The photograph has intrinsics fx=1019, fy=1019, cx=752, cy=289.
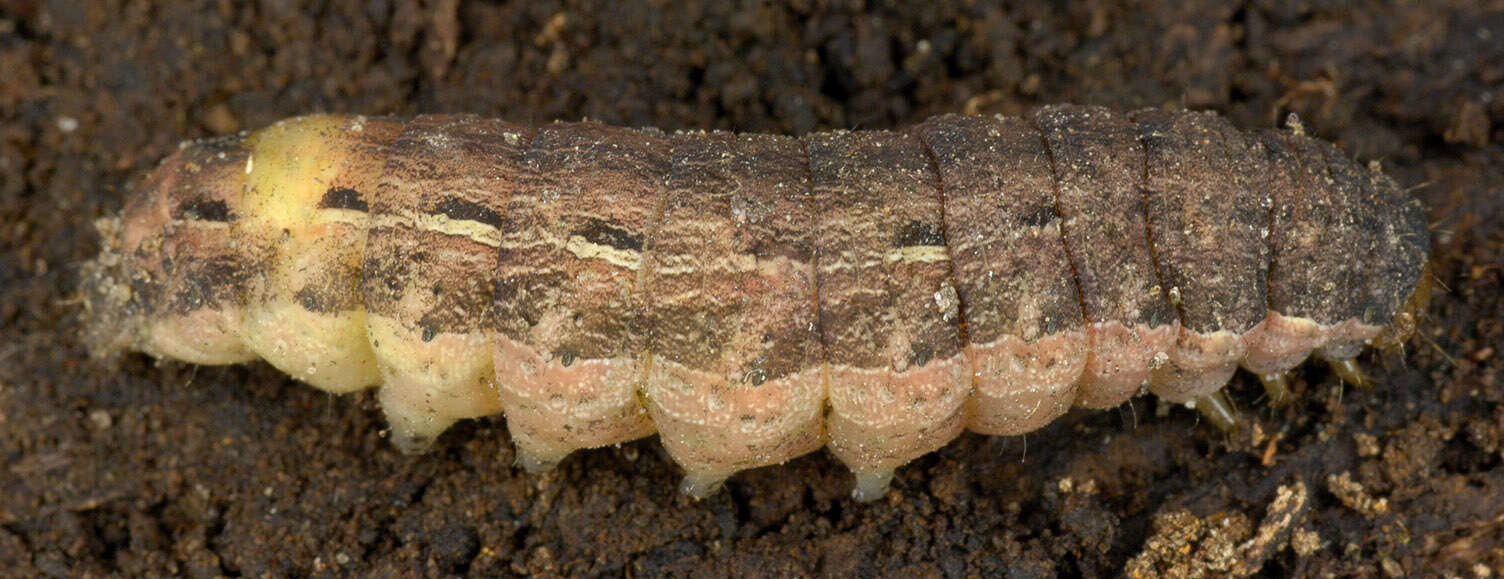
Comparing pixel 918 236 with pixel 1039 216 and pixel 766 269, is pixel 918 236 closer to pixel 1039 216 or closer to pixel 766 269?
pixel 1039 216

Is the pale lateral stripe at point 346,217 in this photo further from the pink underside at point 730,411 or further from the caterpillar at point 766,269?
the pink underside at point 730,411

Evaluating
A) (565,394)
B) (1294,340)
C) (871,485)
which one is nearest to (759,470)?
(871,485)

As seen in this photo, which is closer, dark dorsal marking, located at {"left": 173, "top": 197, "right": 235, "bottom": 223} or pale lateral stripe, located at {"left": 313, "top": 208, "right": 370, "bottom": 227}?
pale lateral stripe, located at {"left": 313, "top": 208, "right": 370, "bottom": 227}

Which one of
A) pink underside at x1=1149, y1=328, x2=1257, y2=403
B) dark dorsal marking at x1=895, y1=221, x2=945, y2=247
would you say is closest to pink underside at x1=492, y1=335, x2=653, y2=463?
dark dorsal marking at x1=895, y1=221, x2=945, y2=247

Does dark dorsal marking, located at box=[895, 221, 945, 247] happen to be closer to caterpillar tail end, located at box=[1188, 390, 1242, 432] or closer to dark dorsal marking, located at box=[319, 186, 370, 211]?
caterpillar tail end, located at box=[1188, 390, 1242, 432]

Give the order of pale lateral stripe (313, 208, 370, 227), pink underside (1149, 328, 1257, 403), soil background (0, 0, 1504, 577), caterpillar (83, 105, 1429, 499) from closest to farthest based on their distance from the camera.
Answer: caterpillar (83, 105, 1429, 499) < pale lateral stripe (313, 208, 370, 227) < pink underside (1149, 328, 1257, 403) < soil background (0, 0, 1504, 577)

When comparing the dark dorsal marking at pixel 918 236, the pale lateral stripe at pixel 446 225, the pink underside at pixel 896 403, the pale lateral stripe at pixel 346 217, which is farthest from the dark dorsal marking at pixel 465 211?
the dark dorsal marking at pixel 918 236

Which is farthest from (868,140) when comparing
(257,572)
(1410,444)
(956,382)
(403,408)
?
(257,572)
